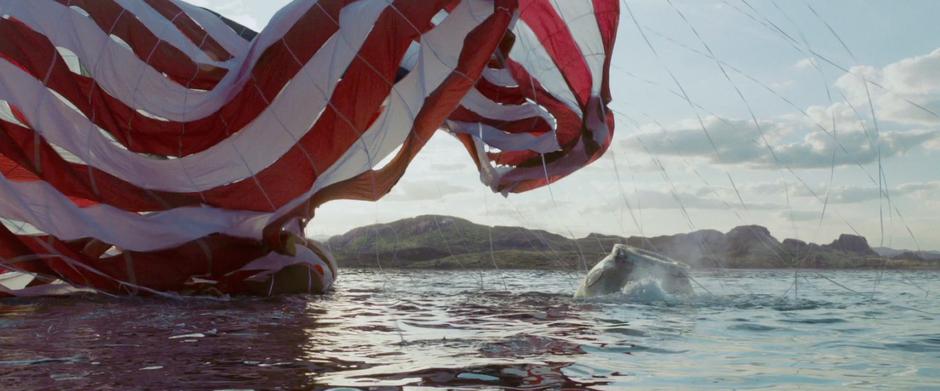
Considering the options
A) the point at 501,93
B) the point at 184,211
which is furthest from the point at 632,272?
the point at 184,211

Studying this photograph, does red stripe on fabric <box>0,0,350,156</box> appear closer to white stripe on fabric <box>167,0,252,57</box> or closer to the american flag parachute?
the american flag parachute

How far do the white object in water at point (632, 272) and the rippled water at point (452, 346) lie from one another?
1.96 metres

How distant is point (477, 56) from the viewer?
8.23 meters

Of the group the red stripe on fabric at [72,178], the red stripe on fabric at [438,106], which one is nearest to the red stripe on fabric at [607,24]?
the red stripe on fabric at [438,106]

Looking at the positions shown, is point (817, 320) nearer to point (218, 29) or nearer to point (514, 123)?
point (514, 123)

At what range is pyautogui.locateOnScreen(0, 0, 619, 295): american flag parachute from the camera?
351 inches

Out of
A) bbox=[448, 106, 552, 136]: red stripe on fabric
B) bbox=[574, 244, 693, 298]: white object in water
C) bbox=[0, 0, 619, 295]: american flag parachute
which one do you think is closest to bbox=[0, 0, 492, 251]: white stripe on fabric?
bbox=[0, 0, 619, 295]: american flag parachute

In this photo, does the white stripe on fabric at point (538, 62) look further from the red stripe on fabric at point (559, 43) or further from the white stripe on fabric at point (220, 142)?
the white stripe on fabric at point (220, 142)

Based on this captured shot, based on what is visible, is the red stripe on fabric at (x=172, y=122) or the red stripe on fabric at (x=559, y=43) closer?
the red stripe on fabric at (x=172, y=122)

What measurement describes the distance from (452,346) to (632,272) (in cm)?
669

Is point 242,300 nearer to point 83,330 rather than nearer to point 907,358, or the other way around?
point 83,330

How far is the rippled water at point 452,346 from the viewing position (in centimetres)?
442

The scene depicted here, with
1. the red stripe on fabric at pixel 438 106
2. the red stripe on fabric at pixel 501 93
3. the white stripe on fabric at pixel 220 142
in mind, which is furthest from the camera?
the red stripe on fabric at pixel 501 93

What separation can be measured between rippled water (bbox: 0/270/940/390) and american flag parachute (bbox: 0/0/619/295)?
864 mm
